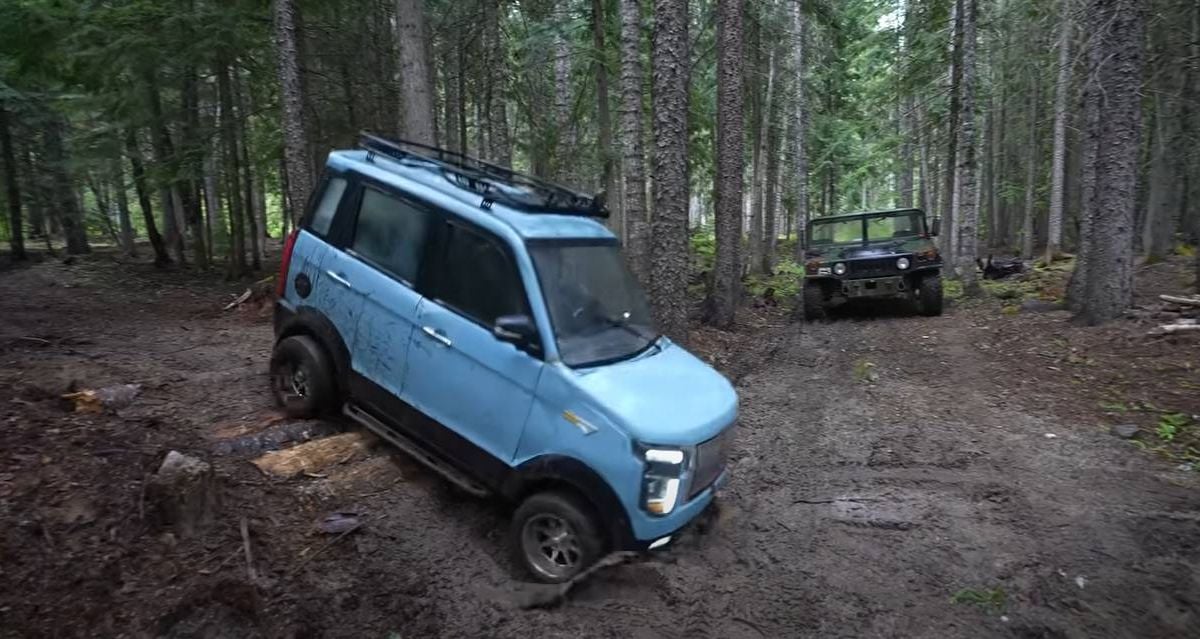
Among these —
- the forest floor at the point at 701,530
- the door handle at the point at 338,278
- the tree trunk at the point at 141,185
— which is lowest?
the forest floor at the point at 701,530

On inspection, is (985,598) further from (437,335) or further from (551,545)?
(437,335)

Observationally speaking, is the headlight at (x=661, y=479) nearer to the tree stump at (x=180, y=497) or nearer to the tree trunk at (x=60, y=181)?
the tree stump at (x=180, y=497)

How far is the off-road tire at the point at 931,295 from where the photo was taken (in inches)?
518

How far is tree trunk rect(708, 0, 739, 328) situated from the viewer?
12211 millimetres

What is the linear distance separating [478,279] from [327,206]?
1.79 metres

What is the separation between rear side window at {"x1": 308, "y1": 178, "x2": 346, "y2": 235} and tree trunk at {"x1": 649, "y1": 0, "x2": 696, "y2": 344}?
182 inches

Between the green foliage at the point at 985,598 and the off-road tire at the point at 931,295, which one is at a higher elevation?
the off-road tire at the point at 931,295

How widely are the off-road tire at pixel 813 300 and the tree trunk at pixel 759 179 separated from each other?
7.80 meters

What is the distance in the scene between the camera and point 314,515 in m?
4.73

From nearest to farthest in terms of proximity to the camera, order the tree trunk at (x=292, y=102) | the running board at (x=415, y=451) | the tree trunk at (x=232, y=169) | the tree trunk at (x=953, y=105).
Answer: the running board at (x=415, y=451) → the tree trunk at (x=292, y=102) → the tree trunk at (x=232, y=169) → the tree trunk at (x=953, y=105)

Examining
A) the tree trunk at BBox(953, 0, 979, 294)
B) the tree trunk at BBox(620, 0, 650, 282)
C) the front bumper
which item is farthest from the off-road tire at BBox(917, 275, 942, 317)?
the front bumper

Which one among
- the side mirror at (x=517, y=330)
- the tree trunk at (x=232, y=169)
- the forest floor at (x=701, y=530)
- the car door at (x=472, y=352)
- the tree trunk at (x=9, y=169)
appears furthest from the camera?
the tree trunk at (x=9, y=169)

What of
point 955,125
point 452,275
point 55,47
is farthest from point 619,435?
point 955,125

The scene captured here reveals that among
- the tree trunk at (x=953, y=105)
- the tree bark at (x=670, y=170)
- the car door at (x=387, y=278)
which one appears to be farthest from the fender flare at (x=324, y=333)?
the tree trunk at (x=953, y=105)
